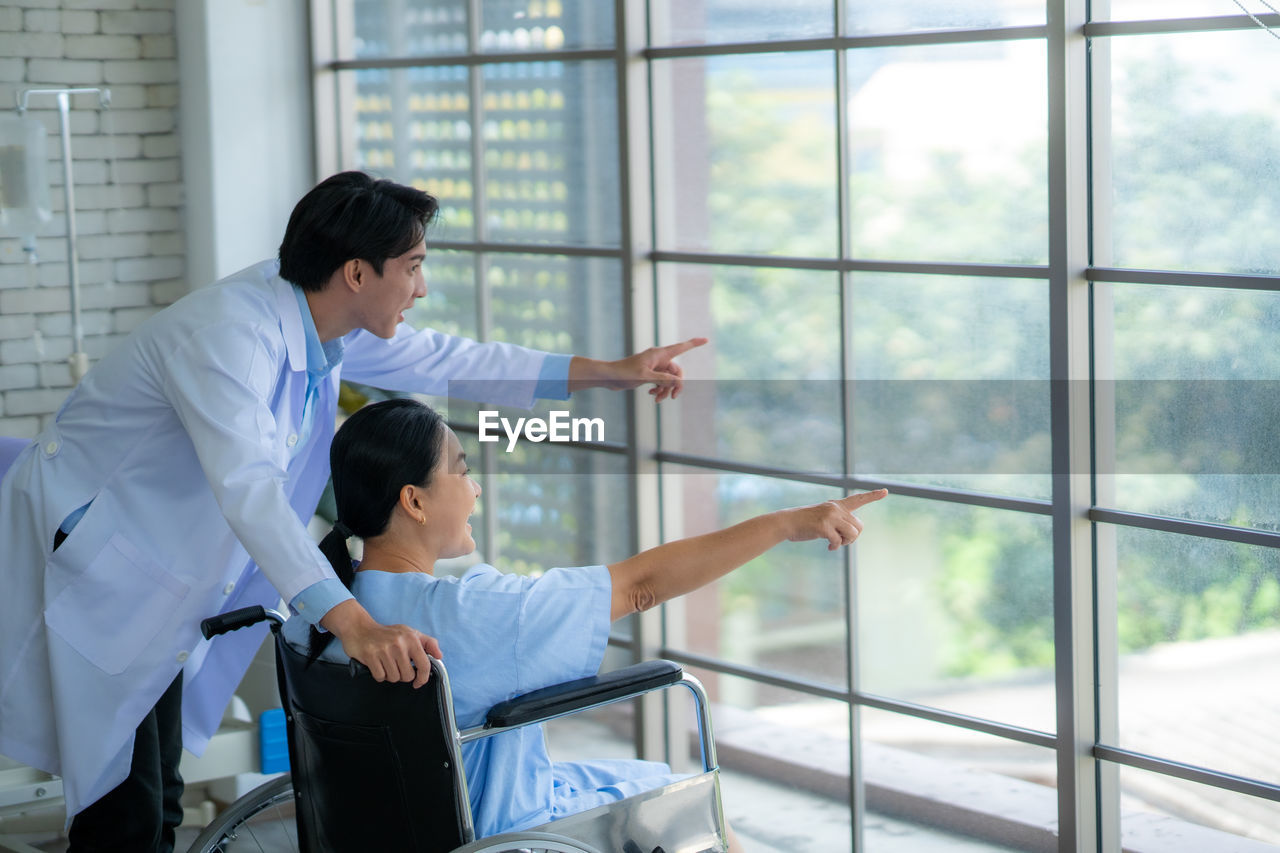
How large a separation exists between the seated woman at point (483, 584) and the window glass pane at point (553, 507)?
3.94ft

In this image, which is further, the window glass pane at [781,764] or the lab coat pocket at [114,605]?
the window glass pane at [781,764]

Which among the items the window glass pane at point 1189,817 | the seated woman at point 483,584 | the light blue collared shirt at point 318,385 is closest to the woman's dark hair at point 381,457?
the seated woman at point 483,584

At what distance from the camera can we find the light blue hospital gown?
1940 millimetres

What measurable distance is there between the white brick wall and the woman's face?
78.2 inches

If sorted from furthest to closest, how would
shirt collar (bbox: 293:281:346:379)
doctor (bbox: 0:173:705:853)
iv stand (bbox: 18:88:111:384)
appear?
iv stand (bbox: 18:88:111:384) → shirt collar (bbox: 293:281:346:379) → doctor (bbox: 0:173:705:853)

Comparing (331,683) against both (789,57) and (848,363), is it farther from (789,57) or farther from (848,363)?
(789,57)

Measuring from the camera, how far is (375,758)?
1883 millimetres

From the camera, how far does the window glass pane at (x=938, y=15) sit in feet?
8.16

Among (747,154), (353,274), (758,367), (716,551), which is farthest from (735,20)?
(716,551)

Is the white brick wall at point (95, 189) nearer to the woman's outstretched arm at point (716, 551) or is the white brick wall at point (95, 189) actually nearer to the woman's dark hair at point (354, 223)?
the woman's dark hair at point (354, 223)

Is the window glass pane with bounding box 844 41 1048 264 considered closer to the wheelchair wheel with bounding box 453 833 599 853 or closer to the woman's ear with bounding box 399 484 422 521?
the woman's ear with bounding box 399 484 422 521

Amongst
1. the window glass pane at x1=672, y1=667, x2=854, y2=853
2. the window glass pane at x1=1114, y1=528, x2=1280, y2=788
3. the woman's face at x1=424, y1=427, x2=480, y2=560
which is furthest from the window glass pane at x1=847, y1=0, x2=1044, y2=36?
the window glass pane at x1=672, y1=667, x2=854, y2=853

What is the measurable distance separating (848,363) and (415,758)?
4.26 feet

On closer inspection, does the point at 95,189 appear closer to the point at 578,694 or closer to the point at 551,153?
the point at 551,153
